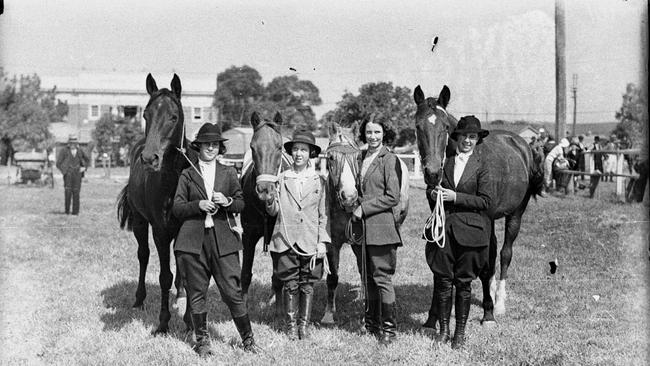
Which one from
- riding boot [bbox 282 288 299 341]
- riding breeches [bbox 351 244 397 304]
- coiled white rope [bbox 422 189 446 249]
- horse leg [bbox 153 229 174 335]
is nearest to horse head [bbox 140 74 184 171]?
horse leg [bbox 153 229 174 335]

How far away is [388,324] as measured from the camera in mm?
5562

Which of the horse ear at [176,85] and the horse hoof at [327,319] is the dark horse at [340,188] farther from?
the horse ear at [176,85]

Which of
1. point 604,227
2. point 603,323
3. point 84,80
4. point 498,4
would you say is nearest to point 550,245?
point 604,227

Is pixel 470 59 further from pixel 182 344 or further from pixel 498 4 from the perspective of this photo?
pixel 182 344

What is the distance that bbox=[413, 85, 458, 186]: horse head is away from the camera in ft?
17.4

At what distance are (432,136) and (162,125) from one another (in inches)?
103

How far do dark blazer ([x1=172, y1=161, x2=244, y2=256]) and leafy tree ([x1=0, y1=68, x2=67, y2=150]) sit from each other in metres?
20.2

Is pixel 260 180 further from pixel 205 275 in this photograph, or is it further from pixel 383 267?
pixel 383 267

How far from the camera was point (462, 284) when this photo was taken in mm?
5348

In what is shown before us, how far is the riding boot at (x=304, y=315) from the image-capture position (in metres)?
5.70

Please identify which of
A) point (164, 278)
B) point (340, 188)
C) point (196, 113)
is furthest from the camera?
point (196, 113)

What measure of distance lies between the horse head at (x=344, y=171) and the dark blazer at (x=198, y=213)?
3.34ft

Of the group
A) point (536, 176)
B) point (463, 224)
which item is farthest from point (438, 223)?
point (536, 176)

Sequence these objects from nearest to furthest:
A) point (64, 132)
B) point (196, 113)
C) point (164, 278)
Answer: point (164, 278)
point (196, 113)
point (64, 132)
